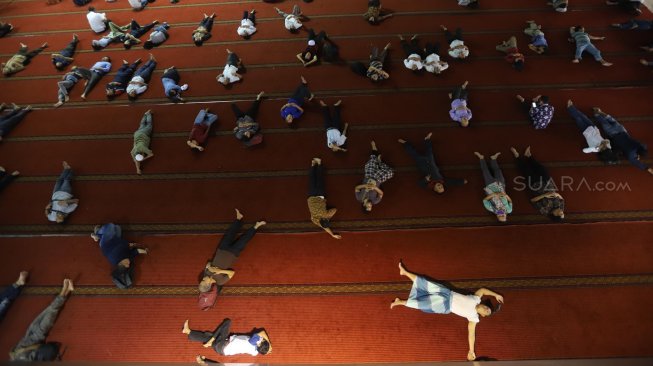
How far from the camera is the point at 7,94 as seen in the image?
17.3ft

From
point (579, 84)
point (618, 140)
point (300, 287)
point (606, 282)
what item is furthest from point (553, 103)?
point (300, 287)

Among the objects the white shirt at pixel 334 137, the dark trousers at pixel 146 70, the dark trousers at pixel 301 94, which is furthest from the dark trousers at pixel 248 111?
the dark trousers at pixel 146 70

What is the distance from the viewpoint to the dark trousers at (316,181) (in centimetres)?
383

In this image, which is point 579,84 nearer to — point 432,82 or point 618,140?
point 618,140

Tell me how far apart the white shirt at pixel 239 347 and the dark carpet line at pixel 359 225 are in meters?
1.12

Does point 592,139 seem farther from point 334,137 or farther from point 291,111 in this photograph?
point 291,111

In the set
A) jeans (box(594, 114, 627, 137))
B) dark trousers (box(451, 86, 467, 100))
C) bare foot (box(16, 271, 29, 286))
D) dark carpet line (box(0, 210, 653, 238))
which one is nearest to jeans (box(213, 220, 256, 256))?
dark carpet line (box(0, 210, 653, 238))

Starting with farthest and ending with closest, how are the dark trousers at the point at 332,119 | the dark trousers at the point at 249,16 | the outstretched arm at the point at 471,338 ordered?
the dark trousers at the point at 249,16 < the dark trousers at the point at 332,119 < the outstretched arm at the point at 471,338

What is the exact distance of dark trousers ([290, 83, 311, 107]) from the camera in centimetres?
454

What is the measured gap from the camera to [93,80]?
17.0ft

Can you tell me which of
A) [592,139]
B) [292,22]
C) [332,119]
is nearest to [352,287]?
[332,119]

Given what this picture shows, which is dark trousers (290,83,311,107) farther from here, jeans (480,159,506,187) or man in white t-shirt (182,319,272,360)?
man in white t-shirt (182,319,272,360)

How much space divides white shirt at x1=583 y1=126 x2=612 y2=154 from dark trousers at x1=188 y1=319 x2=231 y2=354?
4313 millimetres

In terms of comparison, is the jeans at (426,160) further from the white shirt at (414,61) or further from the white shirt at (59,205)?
the white shirt at (59,205)
